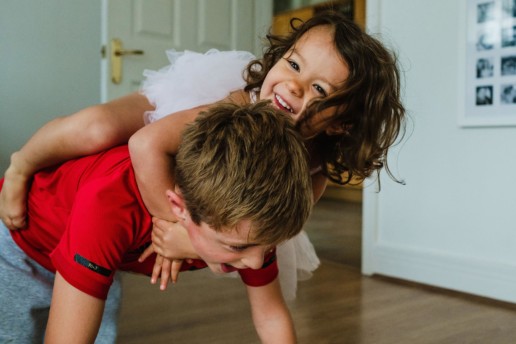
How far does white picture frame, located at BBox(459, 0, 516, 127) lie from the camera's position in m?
1.88

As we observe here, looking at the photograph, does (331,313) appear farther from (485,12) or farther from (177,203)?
(485,12)

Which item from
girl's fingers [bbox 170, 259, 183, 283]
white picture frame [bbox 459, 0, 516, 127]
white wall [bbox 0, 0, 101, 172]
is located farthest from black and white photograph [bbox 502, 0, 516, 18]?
white wall [bbox 0, 0, 101, 172]

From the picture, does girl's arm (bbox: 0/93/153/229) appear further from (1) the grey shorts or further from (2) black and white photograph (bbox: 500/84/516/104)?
(2) black and white photograph (bbox: 500/84/516/104)

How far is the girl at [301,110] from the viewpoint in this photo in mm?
1072

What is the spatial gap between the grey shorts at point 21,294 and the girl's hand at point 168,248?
291 millimetres

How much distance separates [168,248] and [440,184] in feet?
4.58

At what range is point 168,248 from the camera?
0.95 meters

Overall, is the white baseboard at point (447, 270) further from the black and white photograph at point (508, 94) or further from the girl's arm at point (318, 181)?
the girl's arm at point (318, 181)

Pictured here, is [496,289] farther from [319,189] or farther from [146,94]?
[146,94]

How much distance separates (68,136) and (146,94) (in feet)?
0.98

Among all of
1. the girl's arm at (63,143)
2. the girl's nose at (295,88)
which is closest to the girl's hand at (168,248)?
the girl's arm at (63,143)

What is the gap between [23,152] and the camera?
1139 mm

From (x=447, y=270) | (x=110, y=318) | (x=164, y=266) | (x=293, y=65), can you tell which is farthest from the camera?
(x=447, y=270)

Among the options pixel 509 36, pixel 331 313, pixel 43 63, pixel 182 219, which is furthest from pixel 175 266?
pixel 43 63
